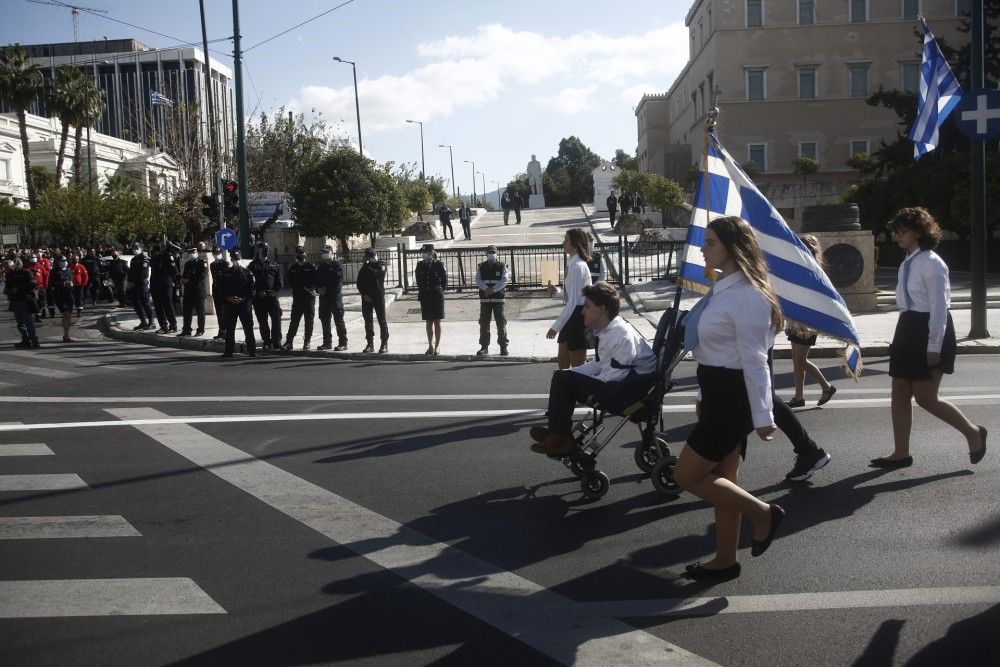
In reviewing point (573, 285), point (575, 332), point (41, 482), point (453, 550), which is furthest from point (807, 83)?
point (453, 550)

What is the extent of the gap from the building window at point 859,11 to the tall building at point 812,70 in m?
0.06

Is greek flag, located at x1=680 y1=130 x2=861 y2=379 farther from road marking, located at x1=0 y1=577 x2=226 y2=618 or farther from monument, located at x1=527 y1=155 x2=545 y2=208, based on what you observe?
monument, located at x1=527 y1=155 x2=545 y2=208

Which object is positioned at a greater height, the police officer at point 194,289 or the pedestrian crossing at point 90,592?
the police officer at point 194,289

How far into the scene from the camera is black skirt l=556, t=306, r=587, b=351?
932 cm

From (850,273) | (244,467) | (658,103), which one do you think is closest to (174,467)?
(244,467)

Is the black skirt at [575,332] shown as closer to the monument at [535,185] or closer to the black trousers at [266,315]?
the black trousers at [266,315]

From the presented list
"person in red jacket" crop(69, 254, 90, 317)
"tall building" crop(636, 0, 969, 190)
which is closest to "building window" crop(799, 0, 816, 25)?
"tall building" crop(636, 0, 969, 190)

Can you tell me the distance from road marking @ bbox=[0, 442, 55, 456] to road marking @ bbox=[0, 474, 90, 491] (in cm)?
87

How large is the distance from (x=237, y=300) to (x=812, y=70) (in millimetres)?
48681

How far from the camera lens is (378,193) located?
105 feet

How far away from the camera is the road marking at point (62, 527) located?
6.08 m

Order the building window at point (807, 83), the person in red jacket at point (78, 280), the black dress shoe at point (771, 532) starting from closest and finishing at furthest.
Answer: the black dress shoe at point (771, 532) → the person in red jacket at point (78, 280) → the building window at point (807, 83)

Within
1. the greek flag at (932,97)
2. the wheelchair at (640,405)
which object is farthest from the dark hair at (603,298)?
the greek flag at (932,97)

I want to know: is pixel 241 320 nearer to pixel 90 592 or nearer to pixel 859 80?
pixel 90 592
